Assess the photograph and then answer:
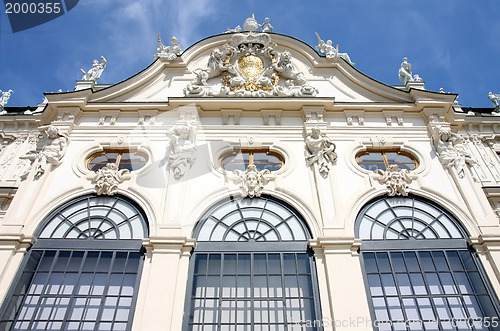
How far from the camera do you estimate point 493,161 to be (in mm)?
13414

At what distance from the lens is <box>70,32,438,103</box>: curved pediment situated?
14336 millimetres

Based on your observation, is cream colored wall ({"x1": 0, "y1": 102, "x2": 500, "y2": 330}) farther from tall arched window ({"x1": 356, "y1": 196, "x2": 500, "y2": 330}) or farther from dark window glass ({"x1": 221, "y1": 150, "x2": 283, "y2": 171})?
tall arched window ({"x1": 356, "y1": 196, "x2": 500, "y2": 330})

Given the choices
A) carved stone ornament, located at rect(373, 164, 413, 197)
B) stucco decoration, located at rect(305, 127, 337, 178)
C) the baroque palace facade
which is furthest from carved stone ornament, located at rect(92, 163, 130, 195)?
carved stone ornament, located at rect(373, 164, 413, 197)

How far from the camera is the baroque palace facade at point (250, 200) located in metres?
9.12

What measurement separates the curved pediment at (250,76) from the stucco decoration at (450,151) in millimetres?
2059

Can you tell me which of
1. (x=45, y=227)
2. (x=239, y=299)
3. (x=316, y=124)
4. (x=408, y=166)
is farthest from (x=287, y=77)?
(x=45, y=227)

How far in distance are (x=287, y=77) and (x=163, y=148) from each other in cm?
590

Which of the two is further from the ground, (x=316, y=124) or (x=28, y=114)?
(x=28, y=114)

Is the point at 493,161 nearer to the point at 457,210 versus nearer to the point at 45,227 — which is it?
the point at 457,210

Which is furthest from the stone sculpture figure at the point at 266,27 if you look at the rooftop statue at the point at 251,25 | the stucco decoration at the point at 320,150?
the stucco decoration at the point at 320,150

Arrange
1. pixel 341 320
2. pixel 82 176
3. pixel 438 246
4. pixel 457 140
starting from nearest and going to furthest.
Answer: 1. pixel 341 320
2. pixel 438 246
3. pixel 82 176
4. pixel 457 140
